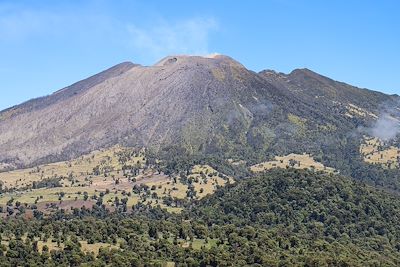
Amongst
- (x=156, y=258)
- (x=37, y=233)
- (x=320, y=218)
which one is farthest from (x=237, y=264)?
(x=320, y=218)

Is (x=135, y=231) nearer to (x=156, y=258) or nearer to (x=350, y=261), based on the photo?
(x=156, y=258)

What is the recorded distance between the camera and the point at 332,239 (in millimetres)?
172875

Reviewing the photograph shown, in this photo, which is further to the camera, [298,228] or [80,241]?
[298,228]

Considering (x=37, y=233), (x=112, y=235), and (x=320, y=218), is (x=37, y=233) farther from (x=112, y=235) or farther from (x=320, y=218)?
(x=320, y=218)

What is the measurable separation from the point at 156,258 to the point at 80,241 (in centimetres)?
2296

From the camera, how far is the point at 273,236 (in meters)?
163

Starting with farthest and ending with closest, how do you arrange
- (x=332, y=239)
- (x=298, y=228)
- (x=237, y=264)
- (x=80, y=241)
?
(x=298, y=228) < (x=332, y=239) < (x=80, y=241) < (x=237, y=264)

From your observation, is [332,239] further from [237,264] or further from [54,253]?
[54,253]

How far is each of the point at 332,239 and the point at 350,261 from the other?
38544 mm

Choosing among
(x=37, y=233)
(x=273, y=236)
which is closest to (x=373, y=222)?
(x=273, y=236)

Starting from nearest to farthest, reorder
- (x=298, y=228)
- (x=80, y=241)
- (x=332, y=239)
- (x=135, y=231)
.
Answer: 1. (x=80, y=241)
2. (x=135, y=231)
3. (x=332, y=239)
4. (x=298, y=228)

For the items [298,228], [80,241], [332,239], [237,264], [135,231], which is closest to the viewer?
[237,264]

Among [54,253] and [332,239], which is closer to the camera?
[54,253]

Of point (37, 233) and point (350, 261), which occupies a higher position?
point (37, 233)
